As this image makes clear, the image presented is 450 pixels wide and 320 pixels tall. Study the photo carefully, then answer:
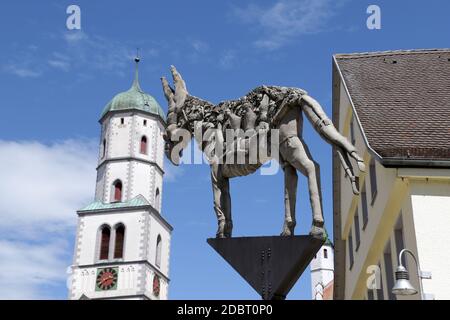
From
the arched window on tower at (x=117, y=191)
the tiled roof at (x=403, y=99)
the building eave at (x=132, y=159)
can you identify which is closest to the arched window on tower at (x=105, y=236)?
the arched window on tower at (x=117, y=191)

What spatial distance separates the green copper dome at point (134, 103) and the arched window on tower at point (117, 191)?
716cm

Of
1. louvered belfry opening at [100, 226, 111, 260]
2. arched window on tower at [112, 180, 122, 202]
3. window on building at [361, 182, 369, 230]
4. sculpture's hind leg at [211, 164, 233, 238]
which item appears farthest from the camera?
arched window on tower at [112, 180, 122, 202]

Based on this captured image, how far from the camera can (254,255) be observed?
21.5ft

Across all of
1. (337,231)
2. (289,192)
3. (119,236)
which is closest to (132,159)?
(119,236)

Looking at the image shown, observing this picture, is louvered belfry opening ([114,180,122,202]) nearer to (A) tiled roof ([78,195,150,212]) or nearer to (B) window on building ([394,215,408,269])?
(A) tiled roof ([78,195,150,212])

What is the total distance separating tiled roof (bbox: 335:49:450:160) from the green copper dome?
47945mm

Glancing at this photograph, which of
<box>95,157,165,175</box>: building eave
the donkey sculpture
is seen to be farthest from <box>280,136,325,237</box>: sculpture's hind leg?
<box>95,157,165,175</box>: building eave

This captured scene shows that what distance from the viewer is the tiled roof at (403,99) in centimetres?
1448

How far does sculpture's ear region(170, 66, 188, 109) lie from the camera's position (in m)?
7.53

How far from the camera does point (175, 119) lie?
7469 mm

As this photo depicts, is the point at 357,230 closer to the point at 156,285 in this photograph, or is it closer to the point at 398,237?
the point at 398,237

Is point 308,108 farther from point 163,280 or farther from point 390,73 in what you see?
point 163,280

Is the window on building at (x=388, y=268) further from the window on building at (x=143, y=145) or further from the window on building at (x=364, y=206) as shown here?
the window on building at (x=143, y=145)

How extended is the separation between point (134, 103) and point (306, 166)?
62.5m
